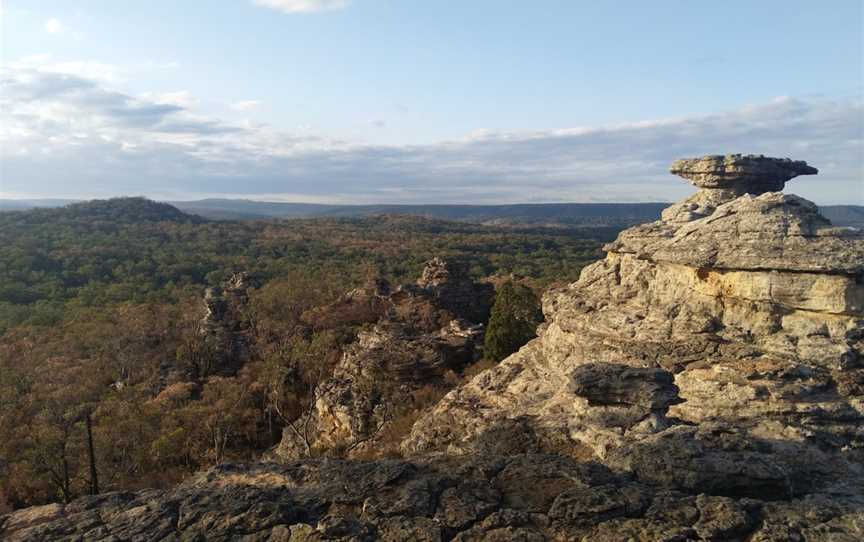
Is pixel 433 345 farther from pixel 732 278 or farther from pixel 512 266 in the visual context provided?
pixel 512 266

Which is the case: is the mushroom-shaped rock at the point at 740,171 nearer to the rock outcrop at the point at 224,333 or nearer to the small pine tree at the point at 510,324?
the small pine tree at the point at 510,324

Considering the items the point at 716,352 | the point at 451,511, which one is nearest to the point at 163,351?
the point at 451,511

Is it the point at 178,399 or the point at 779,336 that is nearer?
the point at 779,336

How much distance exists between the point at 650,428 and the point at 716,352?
3.28 m

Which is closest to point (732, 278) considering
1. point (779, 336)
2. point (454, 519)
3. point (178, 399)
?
point (779, 336)

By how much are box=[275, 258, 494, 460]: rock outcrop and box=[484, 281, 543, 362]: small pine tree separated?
1.72 meters

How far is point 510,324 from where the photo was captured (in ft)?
91.9

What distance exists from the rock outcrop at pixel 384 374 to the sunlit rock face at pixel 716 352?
791cm

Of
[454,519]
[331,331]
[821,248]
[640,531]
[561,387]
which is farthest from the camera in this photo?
[331,331]

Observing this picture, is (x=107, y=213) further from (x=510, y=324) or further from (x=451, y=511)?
(x=451, y=511)

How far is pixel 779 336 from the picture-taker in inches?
557

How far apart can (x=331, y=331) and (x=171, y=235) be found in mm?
86693

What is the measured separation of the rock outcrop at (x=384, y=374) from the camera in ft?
84.8

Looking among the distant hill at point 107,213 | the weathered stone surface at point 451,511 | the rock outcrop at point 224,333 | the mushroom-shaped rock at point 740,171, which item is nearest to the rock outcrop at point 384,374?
the rock outcrop at point 224,333
